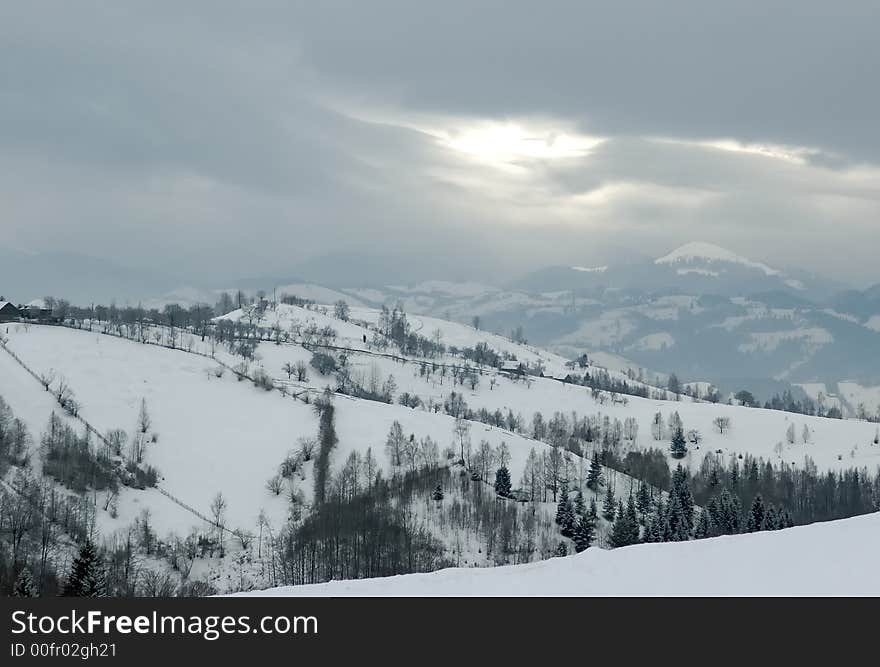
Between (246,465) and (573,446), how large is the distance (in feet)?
156

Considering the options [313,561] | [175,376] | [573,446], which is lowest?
[313,561]

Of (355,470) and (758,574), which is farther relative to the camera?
(355,470)

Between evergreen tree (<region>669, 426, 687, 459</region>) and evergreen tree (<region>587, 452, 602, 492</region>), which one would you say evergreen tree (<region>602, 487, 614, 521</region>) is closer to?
evergreen tree (<region>587, 452, 602, 492</region>)

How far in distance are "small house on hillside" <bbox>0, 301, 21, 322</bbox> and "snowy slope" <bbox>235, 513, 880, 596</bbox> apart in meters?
117

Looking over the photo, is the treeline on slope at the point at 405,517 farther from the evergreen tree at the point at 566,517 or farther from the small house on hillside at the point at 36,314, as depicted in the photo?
the small house on hillside at the point at 36,314

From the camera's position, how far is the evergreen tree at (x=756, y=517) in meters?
74.6

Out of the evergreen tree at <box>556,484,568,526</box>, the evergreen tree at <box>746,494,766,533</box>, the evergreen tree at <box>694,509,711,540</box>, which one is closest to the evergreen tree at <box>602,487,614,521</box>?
the evergreen tree at <box>556,484,568,526</box>

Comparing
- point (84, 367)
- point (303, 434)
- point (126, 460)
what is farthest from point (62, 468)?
point (84, 367)

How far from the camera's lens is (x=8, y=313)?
403 feet

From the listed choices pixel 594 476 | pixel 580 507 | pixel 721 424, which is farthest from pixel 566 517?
pixel 721 424

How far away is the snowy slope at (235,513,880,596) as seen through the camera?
2005 cm

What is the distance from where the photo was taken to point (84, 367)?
324ft
